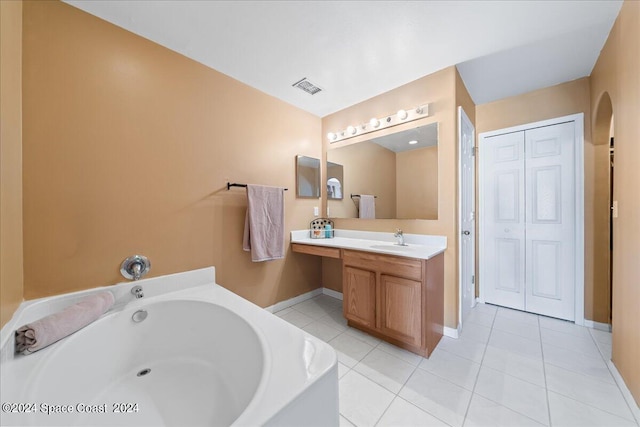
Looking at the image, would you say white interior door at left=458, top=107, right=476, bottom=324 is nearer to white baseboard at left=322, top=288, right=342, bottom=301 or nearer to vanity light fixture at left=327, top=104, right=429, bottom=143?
vanity light fixture at left=327, top=104, right=429, bottom=143

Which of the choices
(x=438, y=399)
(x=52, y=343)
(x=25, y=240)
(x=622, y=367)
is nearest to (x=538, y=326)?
(x=622, y=367)

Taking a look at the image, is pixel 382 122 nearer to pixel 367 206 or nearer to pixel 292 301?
pixel 367 206

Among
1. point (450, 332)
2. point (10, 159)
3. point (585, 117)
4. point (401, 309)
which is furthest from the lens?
point (585, 117)

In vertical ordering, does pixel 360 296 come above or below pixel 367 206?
below

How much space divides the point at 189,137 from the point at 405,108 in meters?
2.01

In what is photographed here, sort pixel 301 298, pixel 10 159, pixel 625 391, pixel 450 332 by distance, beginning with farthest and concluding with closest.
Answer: pixel 301 298 < pixel 450 332 < pixel 625 391 < pixel 10 159

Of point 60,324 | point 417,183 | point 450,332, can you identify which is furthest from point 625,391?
point 60,324

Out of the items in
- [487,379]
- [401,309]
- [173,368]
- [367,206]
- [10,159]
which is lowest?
[487,379]

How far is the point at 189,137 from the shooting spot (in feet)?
6.01

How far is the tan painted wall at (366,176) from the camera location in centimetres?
248

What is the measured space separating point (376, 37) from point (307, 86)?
0.82 m

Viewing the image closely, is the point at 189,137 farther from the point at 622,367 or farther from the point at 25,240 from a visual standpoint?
the point at 622,367

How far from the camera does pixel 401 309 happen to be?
1776 mm

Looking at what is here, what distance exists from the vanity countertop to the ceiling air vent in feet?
5.03
